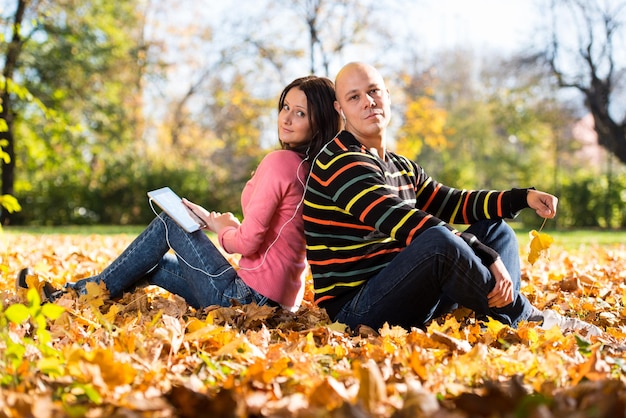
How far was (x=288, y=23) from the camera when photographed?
18594mm

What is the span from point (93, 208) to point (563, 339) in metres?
16.7

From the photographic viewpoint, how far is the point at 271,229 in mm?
3113

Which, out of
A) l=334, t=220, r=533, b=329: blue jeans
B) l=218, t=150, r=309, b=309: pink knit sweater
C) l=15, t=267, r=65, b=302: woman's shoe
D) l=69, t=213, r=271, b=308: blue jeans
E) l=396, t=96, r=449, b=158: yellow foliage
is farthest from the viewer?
l=396, t=96, r=449, b=158: yellow foliage

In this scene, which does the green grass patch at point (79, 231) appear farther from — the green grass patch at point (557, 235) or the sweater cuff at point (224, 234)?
the sweater cuff at point (224, 234)

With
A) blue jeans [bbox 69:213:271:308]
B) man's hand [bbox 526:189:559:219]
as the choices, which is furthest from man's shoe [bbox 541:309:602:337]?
blue jeans [bbox 69:213:271:308]

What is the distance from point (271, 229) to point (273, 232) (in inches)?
0.6

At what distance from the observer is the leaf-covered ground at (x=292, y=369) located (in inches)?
62.2

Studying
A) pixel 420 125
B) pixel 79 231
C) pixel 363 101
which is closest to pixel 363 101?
pixel 363 101

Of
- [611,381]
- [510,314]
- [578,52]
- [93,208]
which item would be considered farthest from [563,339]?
[578,52]

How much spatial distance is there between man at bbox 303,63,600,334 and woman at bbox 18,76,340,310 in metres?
0.16

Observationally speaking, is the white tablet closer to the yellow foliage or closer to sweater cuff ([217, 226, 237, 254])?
sweater cuff ([217, 226, 237, 254])

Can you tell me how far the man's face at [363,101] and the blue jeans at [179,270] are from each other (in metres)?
0.89

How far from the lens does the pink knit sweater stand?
3.00 metres

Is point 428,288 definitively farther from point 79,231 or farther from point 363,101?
point 79,231
